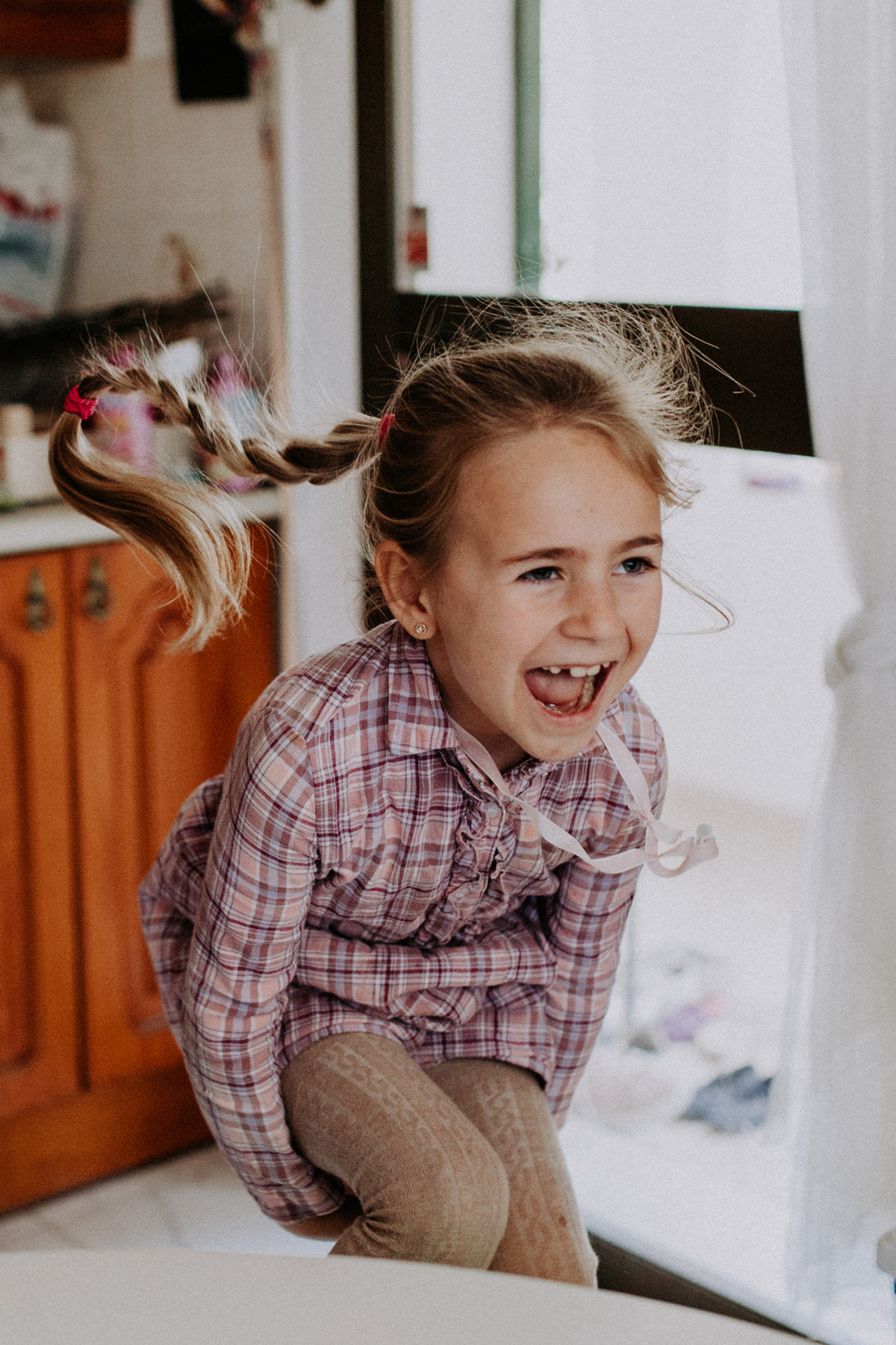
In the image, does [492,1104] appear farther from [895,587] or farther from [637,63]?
[637,63]

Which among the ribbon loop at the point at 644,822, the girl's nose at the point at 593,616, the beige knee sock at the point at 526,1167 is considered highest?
the girl's nose at the point at 593,616

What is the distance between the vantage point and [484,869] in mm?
1193

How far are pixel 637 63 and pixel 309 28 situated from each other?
545 mm

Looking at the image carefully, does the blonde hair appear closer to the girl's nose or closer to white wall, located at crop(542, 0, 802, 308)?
the girl's nose

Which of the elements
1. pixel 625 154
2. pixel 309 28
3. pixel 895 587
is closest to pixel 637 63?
pixel 625 154

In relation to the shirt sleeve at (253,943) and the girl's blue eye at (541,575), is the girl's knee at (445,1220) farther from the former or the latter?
the girl's blue eye at (541,575)

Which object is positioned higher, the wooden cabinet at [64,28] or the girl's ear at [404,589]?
the wooden cabinet at [64,28]

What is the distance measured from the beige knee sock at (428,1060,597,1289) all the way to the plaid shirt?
0.09 feet

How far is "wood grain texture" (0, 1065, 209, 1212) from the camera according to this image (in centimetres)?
207

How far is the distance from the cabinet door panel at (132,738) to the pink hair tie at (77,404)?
835 mm

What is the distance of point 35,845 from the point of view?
200cm

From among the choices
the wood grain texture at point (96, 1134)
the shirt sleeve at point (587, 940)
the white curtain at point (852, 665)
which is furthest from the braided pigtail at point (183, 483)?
the wood grain texture at point (96, 1134)

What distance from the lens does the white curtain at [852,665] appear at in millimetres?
1304

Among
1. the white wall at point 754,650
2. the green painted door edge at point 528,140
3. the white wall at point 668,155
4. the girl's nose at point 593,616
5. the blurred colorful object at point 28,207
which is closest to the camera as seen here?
the girl's nose at point 593,616
